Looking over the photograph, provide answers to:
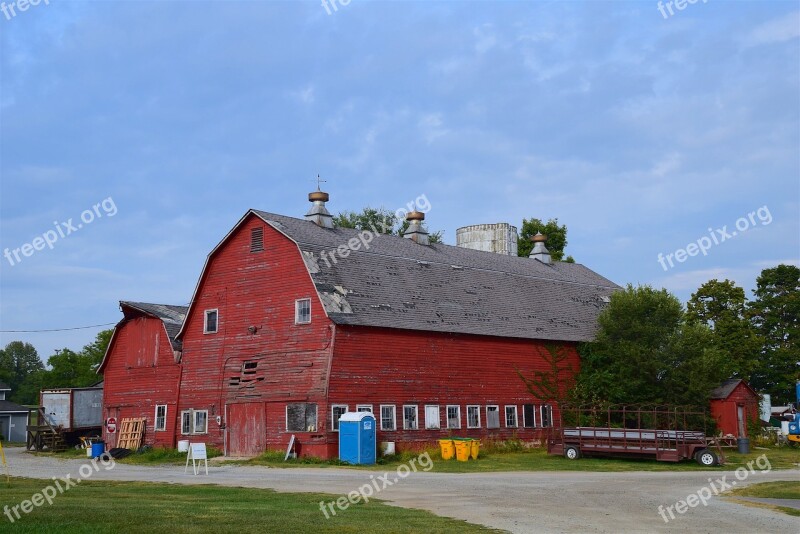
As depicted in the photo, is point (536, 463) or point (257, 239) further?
point (257, 239)

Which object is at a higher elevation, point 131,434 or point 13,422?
point 13,422

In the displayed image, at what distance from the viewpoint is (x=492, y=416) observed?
4025 centimetres

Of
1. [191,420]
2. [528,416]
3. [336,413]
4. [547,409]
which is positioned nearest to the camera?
[336,413]

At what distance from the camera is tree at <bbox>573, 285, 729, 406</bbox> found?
42.0 metres

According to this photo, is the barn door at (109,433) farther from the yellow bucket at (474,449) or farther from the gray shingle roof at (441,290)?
the yellow bucket at (474,449)

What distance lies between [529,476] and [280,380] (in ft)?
42.2

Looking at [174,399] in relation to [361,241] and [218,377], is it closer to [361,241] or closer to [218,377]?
[218,377]

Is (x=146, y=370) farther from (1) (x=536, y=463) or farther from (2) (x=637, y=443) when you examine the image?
(2) (x=637, y=443)

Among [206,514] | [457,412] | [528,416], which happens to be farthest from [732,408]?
[206,514]

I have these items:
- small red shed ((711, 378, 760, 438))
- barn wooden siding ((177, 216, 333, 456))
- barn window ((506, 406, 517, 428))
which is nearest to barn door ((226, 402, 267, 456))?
barn wooden siding ((177, 216, 333, 456))

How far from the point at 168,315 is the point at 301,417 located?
12.0m

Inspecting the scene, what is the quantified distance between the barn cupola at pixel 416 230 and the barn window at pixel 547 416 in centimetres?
1037

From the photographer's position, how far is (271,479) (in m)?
25.7

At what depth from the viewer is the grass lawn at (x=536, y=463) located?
101 ft
